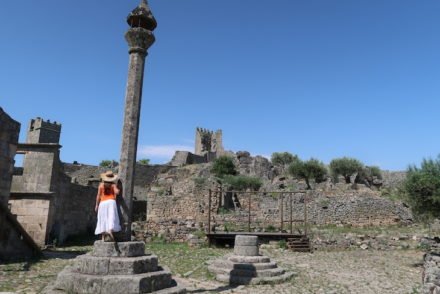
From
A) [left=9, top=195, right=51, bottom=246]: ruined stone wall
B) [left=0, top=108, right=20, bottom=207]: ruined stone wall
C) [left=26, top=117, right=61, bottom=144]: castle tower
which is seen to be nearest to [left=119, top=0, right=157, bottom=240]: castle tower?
[left=0, top=108, right=20, bottom=207]: ruined stone wall

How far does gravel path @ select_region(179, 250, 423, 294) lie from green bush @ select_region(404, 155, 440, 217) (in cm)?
206

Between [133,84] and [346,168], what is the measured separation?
39497mm

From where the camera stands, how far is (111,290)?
20.5 ft

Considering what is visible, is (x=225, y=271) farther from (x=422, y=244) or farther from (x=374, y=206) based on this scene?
(x=374, y=206)

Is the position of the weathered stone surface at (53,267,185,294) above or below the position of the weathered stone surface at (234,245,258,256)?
below

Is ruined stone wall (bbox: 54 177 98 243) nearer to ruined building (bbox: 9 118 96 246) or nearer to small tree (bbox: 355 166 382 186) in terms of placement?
ruined building (bbox: 9 118 96 246)

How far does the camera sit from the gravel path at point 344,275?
8836mm

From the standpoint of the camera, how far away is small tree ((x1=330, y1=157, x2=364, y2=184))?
4388 cm

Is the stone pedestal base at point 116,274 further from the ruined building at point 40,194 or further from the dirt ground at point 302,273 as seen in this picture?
the ruined building at point 40,194

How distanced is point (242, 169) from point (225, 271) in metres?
36.6

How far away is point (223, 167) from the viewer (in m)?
44.5

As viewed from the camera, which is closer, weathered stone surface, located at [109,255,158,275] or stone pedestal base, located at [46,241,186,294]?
stone pedestal base, located at [46,241,186,294]

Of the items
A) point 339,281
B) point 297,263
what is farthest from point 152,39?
point 297,263

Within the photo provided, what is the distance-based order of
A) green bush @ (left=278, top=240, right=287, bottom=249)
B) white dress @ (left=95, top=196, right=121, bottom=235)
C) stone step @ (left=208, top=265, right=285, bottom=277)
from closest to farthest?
white dress @ (left=95, top=196, right=121, bottom=235) < stone step @ (left=208, top=265, right=285, bottom=277) < green bush @ (left=278, top=240, right=287, bottom=249)
